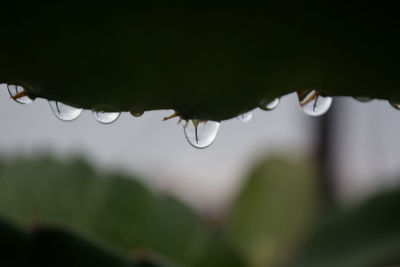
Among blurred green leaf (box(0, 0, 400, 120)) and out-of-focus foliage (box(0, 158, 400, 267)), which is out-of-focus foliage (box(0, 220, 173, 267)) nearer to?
out-of-focus foliage (box(0, 158, 400, 267))

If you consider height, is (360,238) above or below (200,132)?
above

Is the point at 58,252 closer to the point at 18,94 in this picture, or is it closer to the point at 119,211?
the point at 18,94

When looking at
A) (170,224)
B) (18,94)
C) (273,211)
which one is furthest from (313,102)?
(273,211)

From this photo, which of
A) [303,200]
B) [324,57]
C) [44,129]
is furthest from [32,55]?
[303,200]

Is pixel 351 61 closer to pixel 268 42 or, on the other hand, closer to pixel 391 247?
pixel 268 42

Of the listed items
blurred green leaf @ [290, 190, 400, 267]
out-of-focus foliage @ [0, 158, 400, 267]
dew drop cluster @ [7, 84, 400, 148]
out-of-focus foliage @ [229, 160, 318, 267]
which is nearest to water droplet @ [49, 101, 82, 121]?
dew drop cluster @ [7, 84, 400, 148]

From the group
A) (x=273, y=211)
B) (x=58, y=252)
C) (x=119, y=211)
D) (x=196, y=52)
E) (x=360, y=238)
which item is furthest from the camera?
(x=273, y=211)

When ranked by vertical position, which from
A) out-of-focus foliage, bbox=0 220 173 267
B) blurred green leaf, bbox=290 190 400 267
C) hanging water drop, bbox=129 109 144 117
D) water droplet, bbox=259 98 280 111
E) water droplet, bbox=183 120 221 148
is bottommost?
out-of-focus foliage, bbox=0 220 173 267
